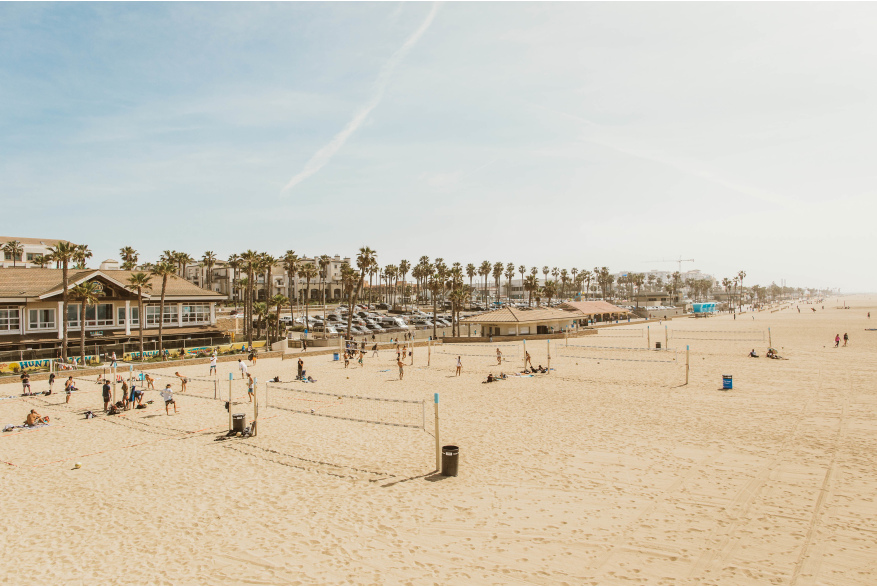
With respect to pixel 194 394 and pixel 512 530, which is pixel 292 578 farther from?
pixel 194 394

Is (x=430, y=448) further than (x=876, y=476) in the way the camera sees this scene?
Yes

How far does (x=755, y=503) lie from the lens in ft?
31.8

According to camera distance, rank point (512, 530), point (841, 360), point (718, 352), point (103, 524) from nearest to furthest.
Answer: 1. point (512, 530)
2. point (103, 524)
3. point (841, 360)
4. point (718, 352)

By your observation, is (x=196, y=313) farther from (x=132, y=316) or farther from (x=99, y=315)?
(x=99, y=315)

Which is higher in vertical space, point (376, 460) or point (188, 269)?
point (188, 269)

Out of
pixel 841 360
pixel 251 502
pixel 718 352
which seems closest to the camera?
pixel 251 502

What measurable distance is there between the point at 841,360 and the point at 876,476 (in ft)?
87.1

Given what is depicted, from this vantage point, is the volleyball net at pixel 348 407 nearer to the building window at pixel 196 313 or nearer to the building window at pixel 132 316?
the building window at pixel 132 316

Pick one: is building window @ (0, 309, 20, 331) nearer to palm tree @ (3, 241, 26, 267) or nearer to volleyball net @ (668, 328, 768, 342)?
palm tree @ (3, 241, 26, 267)

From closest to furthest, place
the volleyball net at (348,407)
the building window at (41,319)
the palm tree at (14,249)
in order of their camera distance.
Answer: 1. the volleyball net at (348,407)
2. the building window at (41,319)
3. the palm tree at (14,249)

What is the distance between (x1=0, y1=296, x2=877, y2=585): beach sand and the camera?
7566 mm

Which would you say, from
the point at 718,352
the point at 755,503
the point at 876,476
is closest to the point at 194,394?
the point at 755,503

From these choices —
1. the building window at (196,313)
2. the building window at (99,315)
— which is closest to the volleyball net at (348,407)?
the building window at (99,315)

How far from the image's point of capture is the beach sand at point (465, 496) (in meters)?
7.57
